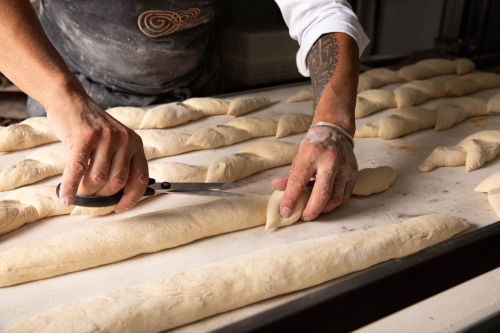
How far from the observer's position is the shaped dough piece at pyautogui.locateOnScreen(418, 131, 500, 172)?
6.53 ft

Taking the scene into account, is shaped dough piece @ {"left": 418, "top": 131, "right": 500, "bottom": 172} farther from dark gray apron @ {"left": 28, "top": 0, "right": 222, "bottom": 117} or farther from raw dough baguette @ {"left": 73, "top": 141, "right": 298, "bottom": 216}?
dark gray apron @ {"left": 28, "top": 0, "right": 222, "bottom": 117}

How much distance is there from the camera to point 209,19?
8.30 feet

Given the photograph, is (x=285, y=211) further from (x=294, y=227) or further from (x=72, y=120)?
Answer: (x=72, y=120)

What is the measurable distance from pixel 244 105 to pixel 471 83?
4.67ft

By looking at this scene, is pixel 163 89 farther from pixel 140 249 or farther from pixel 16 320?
pixel 16 320

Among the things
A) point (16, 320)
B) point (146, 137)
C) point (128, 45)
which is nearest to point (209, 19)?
point (128, 45)

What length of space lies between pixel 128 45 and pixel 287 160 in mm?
1040

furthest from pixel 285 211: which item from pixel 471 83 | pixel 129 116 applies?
pixel 471 83

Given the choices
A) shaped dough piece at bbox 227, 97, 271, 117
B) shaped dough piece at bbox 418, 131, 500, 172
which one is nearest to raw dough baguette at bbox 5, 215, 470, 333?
shaped dough piece at bbox 418, 131, 500, 172

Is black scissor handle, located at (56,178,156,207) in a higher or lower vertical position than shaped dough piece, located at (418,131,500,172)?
higher

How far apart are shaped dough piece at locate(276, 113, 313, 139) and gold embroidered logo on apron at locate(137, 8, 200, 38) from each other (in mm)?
704

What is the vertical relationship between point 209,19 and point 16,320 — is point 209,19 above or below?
above

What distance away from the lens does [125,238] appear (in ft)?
4.67

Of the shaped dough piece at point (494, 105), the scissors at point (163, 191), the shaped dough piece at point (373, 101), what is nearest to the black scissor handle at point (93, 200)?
the scissors at point (163, 191)
